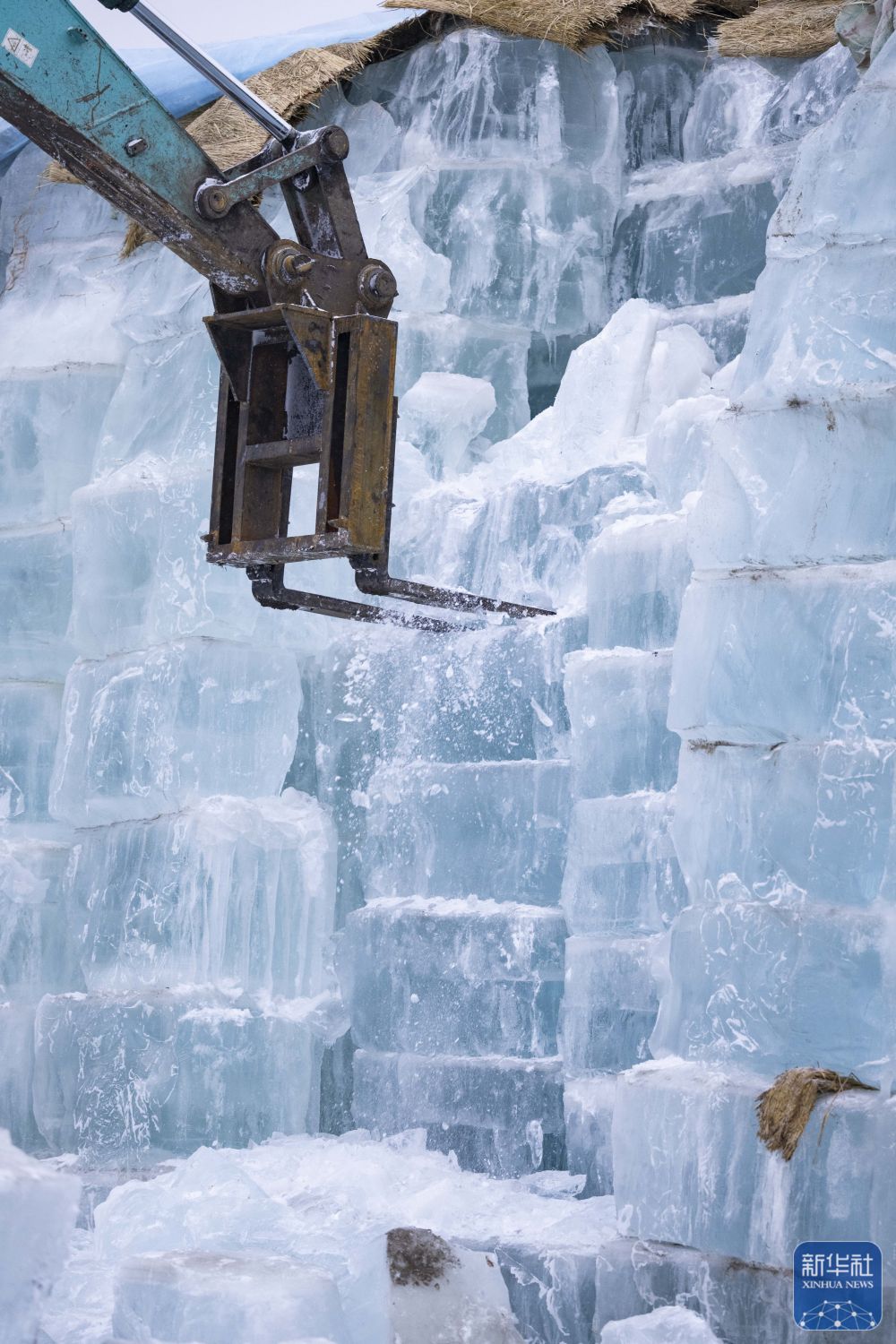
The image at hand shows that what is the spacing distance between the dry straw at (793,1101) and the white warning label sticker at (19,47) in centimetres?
351

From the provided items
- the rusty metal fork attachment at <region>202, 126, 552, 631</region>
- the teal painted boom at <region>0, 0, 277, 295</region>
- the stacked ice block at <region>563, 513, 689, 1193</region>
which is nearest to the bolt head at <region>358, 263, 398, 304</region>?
the rusty metal fork attachment at <region>202, 126, 552, 631</region>

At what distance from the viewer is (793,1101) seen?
204 inches

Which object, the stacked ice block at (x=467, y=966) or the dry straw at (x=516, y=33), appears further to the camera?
the dry straw at (x=516, y=33)

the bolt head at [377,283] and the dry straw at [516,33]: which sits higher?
the dry straw at [516,33]

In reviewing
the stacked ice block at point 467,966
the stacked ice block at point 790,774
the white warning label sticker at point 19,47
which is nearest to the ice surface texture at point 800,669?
the stacked ice block at point 790,774

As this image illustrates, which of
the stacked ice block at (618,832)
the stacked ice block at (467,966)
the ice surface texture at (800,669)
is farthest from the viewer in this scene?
the stacked ice block at (467,966)

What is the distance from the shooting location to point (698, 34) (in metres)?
8.38

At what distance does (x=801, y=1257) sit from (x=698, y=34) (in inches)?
210

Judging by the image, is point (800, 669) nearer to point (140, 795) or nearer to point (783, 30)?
point (140, 795)

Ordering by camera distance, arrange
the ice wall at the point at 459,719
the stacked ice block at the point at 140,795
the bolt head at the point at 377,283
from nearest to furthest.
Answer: the ice wall at the point at 459,719, the bolt head at the point at 377,283, the stacked ice block at the point at 140,795

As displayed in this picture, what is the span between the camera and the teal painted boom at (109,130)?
5.67 metres

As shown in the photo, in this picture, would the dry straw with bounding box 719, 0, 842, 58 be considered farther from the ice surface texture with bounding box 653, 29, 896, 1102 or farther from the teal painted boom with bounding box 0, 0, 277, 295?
the teal painted boom with bounding box 0, 0, 277, 295

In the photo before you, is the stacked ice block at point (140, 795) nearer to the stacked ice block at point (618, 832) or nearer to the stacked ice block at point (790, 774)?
the stacked ice block at point (618, 832)

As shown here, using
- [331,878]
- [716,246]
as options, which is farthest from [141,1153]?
[716,246]
